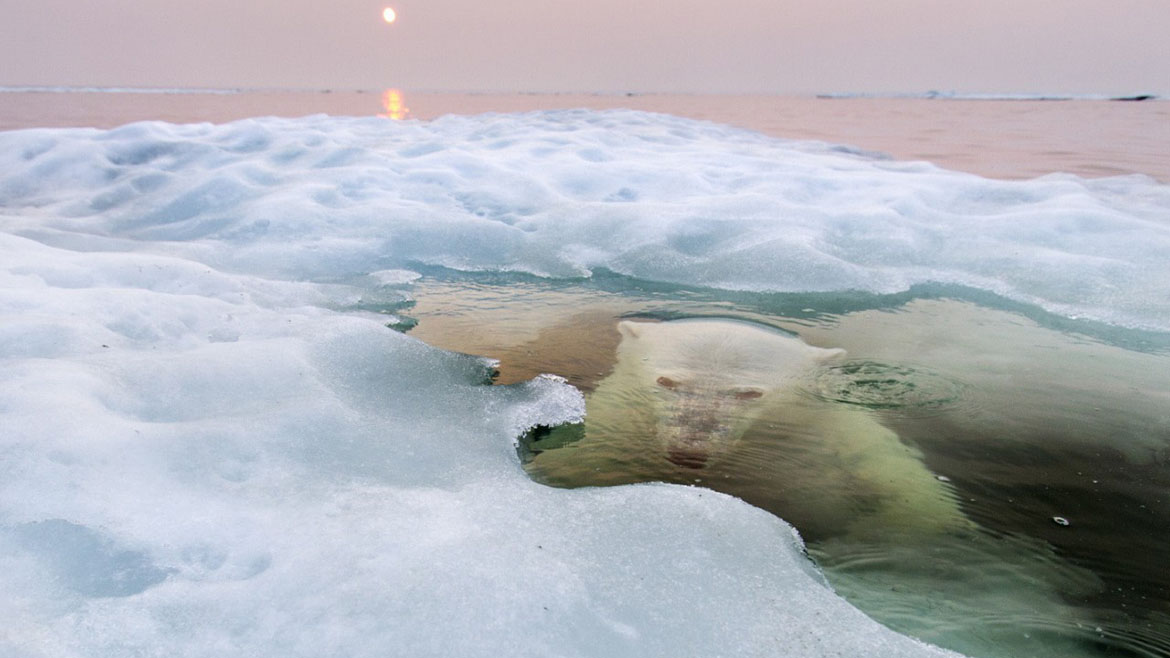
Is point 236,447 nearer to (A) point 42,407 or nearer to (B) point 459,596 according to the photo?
(A) point 42,407

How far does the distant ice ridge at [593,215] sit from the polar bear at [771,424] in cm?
126

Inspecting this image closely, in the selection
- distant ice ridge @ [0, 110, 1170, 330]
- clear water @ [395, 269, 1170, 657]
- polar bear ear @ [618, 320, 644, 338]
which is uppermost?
distant ice ridge @ [0, 110, 1170, 330]

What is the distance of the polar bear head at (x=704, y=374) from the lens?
2.94 metres

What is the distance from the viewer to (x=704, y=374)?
3490 millimetres

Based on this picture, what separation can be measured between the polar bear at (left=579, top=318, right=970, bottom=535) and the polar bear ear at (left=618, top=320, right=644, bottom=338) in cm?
2

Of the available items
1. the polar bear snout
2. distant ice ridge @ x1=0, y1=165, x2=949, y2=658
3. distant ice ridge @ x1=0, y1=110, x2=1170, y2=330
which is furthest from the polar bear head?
distant ice ridge @ x1=0, y1=110, x2=1170, y2=330

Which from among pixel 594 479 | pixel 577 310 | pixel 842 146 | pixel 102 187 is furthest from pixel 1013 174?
pixel 102 187

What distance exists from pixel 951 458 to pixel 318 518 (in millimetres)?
2329

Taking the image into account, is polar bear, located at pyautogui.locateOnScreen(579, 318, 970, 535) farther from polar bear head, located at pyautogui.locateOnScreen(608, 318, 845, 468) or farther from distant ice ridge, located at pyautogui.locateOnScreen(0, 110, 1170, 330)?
distant ice ridge, located at pyautogui.locateOnScreen(0, 110, 1170, 330)

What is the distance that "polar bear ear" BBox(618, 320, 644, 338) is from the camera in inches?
161

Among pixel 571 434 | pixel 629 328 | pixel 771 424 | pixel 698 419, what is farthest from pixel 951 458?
pixel 629 328

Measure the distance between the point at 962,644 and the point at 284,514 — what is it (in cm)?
187

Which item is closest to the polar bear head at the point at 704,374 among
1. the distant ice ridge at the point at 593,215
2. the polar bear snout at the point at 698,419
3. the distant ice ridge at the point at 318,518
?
the polar bear snout at the point at 698,419

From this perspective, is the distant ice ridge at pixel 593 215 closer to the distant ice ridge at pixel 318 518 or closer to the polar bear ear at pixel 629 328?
the polar bear ear at pixel 629 328
